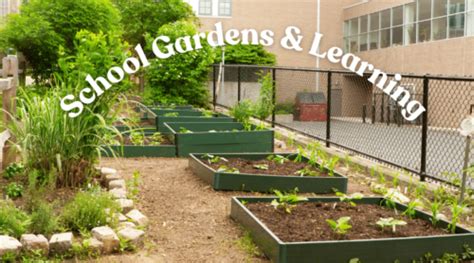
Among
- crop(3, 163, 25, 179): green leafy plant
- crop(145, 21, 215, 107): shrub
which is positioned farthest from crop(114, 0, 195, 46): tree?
crop(3, 163, 25, 179): green leafy plant

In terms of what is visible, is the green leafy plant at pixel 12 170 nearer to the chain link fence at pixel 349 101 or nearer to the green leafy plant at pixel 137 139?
the green leafy plant at pixel 137 139

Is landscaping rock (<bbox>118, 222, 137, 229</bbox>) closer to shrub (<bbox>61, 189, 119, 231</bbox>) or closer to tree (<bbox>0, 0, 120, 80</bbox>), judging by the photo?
shrub (<bbox>61, 189, 119, 231</bbox>)

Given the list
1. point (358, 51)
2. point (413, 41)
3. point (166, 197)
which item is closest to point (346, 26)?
point (358, 51)

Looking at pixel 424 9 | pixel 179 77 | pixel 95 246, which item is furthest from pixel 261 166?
pixel 424 9

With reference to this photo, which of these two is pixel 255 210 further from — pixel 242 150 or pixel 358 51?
pixel 358 51

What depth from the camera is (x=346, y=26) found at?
1312 inches

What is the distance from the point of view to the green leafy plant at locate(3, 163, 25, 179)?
5590mm

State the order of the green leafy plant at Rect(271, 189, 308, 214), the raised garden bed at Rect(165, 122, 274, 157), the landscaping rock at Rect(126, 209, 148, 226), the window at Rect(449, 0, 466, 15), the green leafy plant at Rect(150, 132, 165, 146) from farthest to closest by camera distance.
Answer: the window at Rect(449, 0, 466, 15) < the green leafy plant at Rect(150, 132, 165, 146) < the raised garden bed at Rect(165, 122, 274, 157) < the green leafy plant at Rect(271, 189, 308, 214) < the landscaping rock at Rect(126, 209, 148, 226)

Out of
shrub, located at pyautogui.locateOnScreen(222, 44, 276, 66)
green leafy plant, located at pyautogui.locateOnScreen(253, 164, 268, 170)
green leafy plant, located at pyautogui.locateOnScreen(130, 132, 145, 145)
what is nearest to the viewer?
green leafy plant, located at pyautogui.locateOnScreen(253, 164, 268, 170)

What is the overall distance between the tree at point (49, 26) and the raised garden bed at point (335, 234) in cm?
915

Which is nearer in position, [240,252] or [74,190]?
[240,252]

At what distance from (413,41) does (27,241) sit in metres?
24.3

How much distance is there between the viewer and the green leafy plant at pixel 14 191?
16.4 ft

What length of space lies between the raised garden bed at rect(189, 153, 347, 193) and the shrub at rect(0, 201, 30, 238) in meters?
2.12
